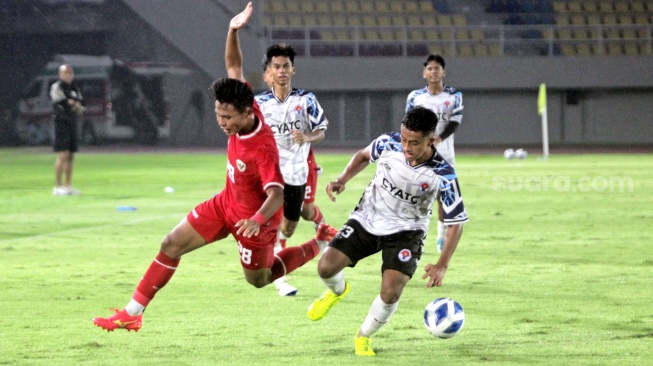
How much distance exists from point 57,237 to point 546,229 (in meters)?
6.03

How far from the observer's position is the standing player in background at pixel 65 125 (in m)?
17.9

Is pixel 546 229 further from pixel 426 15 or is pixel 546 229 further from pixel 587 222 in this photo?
pixel 426 15

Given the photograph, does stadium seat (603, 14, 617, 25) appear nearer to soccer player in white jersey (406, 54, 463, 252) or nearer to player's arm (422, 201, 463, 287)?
soccer player in white jersey (406, 54, 463, 252)

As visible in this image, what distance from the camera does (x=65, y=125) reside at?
18.1 m

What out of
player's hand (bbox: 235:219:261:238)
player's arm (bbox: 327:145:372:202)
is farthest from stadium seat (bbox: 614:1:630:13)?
player's hand (bbox: 235:219:261:238)

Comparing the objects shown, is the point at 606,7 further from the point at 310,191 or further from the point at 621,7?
the point at 310,191

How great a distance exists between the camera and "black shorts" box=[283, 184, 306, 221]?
907cm

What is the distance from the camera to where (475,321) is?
7.21 metres

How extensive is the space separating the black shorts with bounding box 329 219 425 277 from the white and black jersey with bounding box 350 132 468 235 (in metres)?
0.04

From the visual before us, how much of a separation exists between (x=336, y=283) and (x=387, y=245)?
0.54 metres

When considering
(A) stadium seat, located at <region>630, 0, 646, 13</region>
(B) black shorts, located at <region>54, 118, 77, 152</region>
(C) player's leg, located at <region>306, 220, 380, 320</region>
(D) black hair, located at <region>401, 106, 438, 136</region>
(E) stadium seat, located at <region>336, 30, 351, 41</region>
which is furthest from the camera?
(A) stadium seat, located at <region>630, 0, 646, 13</region>

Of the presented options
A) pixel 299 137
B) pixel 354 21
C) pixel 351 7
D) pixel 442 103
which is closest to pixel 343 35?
pixel 354 21

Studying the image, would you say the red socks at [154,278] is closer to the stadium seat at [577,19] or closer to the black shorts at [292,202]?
the black shorts at [292,202]

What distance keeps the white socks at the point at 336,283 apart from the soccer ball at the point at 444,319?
2.18 feet
